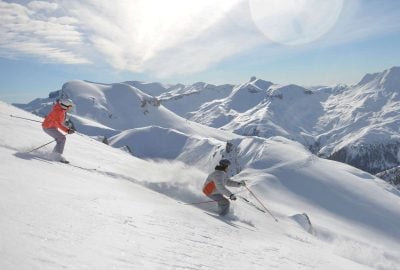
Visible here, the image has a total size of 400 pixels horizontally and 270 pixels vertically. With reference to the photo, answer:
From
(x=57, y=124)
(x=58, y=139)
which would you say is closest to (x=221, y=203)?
(x=58, y=139)

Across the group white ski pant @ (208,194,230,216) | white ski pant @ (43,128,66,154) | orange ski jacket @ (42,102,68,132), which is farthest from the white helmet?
white ski pant @ (208,194,230,216)

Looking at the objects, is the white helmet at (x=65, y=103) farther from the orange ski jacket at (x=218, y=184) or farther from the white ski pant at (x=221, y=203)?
the white ski pant at (x=221, y=203)

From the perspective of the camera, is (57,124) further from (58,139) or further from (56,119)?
(58,139)

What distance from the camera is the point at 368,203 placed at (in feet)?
363

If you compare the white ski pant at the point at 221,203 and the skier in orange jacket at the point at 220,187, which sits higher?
the skier in orange jacket at the point at 220,187

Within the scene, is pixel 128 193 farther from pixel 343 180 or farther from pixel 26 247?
pixel 343 180

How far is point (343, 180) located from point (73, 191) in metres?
125

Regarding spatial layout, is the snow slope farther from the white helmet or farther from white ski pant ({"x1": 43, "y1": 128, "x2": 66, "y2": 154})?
the white helmet

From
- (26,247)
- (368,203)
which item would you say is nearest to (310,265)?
(26,247)

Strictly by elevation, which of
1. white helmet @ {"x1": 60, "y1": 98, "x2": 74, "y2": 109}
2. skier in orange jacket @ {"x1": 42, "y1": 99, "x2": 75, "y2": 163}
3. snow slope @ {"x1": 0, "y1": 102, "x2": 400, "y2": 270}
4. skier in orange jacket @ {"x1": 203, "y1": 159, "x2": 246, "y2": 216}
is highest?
white helmet @ {"x1": 60, "y1": 98, "x2": 74, "y2": 109}

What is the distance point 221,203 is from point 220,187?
2.09 ft

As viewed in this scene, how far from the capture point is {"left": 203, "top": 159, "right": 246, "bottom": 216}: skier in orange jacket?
632 inches

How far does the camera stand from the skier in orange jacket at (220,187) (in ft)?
52.7

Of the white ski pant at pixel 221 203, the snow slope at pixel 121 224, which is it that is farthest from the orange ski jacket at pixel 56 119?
the white ski pant at pixel 221 203
